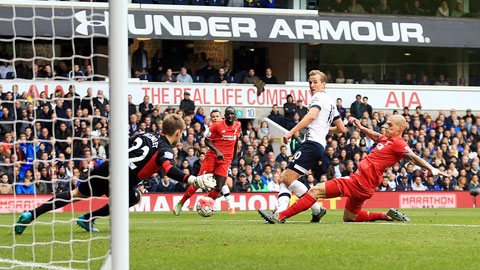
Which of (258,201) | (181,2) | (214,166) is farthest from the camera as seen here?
(181,2)

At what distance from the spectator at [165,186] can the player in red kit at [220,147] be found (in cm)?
570

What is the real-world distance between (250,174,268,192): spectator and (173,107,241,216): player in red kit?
6633 mm

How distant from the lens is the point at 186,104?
27.2 metres

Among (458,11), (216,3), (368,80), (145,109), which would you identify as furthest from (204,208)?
(458,11)

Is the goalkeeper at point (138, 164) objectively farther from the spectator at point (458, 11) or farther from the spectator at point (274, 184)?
the spectator at point (458, 11)

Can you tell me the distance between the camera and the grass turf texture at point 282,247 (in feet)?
25.0

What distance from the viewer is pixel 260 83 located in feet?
100

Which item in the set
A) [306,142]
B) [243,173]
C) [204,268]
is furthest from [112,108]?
[243,173]

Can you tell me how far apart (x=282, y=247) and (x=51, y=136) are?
1173 centimetres

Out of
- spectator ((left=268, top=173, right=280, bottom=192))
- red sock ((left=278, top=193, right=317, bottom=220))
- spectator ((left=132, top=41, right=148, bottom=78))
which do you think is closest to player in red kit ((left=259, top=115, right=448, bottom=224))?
red sock ((left=278, top=193, right=317, bottom=220))

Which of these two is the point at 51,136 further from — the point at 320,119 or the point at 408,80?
the point at 408,80

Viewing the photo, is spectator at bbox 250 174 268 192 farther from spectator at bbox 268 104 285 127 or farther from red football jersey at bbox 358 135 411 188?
red football jersey at bbox 358 135 411 188

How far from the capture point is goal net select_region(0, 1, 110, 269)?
849 cm

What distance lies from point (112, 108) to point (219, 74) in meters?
24.5
